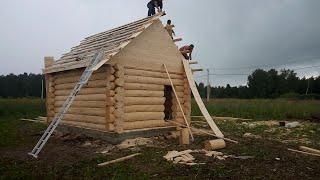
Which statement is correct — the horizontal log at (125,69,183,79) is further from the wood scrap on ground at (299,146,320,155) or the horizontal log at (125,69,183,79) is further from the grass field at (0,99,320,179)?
the wood scrap on ground at (299,146,320,155)

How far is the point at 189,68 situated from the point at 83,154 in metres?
7.05

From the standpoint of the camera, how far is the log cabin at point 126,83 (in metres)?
13.0

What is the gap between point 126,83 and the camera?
13406 mm

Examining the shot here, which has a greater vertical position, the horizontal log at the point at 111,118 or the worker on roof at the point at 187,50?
the worker on roof at the point at 187,50

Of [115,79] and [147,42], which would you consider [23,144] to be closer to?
[115,79]

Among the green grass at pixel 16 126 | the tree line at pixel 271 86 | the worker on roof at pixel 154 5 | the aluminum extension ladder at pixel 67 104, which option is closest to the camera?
the aluminum extension ladder at pixel 67 104

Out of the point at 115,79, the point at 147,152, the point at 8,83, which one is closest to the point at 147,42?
the point at 115,79

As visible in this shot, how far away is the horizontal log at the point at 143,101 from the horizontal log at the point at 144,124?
30.2 inches

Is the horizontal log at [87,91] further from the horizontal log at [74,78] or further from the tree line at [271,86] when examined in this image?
the tree line at [271,86]

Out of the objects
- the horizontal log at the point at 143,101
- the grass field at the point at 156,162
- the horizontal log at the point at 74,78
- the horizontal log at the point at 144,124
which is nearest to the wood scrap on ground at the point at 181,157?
the grass field at the point at 156,162

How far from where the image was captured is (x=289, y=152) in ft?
38.3

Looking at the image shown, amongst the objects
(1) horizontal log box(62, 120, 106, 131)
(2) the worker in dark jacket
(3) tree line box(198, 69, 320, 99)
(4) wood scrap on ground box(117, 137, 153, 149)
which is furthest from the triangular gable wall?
(3) tree line box(198, 69, 320, 99)

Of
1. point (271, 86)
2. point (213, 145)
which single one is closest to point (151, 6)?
point (213, 145)

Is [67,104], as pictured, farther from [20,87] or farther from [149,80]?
[20,87]
